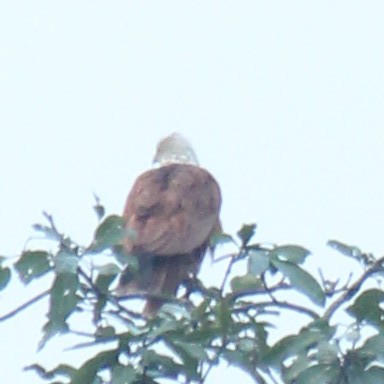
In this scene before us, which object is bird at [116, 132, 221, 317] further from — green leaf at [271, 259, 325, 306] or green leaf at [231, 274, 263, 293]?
green leaf at [271, 259, 325, 306]

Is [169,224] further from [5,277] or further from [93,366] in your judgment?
[93,366]

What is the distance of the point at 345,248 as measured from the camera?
407cm

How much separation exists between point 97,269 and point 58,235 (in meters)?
0.16

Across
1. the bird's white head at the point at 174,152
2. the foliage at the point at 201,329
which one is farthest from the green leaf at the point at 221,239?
the bird's white head at the point at 174,152

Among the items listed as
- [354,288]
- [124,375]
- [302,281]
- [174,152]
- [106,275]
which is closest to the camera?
[124,375]

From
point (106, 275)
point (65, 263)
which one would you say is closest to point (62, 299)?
point (65, 263)

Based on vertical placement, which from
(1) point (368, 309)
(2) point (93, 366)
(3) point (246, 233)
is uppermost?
(3) point (246, 233)

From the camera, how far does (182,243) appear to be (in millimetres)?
6418

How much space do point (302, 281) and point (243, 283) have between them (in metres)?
0.22

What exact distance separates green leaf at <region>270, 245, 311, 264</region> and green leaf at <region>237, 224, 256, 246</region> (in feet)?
0.43

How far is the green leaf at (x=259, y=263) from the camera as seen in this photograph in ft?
12.7

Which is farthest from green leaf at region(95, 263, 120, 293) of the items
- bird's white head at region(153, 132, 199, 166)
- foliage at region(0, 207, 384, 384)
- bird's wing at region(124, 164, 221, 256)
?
bird's white head at region(153, 132, 199, 166)

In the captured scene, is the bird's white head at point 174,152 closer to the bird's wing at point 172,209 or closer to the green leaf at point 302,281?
the bird's wing at point 172,209

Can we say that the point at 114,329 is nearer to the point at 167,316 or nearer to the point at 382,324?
the point at 167,316
